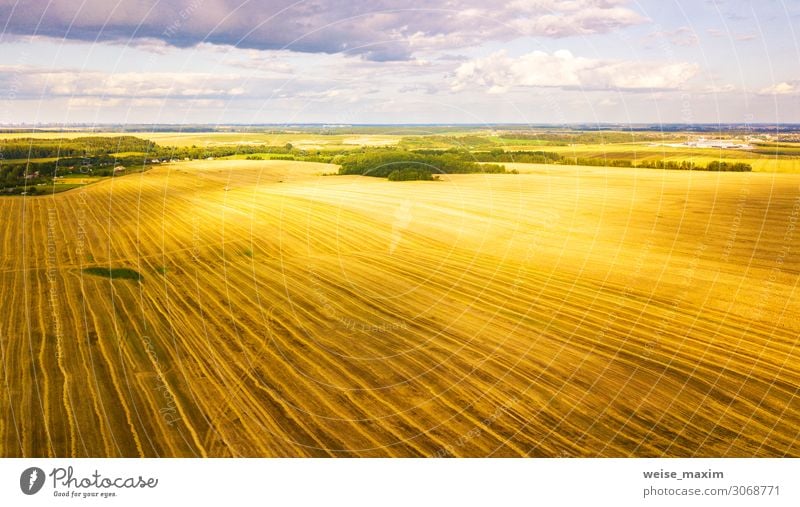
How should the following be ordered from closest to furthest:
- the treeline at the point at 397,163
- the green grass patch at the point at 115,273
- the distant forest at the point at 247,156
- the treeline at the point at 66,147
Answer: the green grass patch at the point at 115,273, the treeline at the point at 66,147, the distant forest at the point at 247,156, the treeline at the point at 397,163

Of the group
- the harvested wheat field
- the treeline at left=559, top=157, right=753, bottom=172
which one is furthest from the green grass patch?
the treeline at left=559, top=157, right=753, bottom=172

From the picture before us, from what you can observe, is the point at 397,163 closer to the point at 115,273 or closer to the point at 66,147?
the point at 115,273

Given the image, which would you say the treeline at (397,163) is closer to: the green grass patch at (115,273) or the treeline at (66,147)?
the treeline at (66,147)

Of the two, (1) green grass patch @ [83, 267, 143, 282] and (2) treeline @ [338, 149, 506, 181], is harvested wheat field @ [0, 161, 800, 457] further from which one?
(2) treeline @ [338, 149, 506, 181]

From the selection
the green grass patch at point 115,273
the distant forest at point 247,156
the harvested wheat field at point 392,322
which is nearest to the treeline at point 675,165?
the distant forest at point 247,156

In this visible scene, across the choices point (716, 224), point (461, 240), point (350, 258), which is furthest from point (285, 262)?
point (716, 224)

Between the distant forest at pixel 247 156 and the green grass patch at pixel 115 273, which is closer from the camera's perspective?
the green grass patch at pixel 115 273
